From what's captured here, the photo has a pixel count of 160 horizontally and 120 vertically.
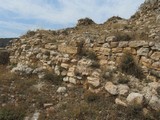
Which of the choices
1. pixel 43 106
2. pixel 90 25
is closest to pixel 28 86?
pixel 43 106

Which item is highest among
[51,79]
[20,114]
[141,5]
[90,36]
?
[141,5]

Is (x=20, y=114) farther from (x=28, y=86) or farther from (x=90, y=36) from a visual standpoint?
(x=90, y=36)

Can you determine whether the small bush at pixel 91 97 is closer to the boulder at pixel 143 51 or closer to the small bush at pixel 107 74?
the small bush at pixel 107 74

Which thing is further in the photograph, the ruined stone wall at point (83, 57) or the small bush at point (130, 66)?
the ruined stone wall at point (83, 57)

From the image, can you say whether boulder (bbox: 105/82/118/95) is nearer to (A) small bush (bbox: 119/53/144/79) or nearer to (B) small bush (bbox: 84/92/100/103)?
(B) small bush (bbox: 84/92/100/103)

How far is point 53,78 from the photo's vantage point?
11062mm

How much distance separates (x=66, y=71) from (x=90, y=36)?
77.6 inches

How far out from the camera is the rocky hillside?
29.1 feet

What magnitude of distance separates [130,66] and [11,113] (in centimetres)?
431

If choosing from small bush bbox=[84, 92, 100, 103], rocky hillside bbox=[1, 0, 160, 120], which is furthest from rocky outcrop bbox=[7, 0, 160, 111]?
small bush bbox=[84, 92, 100, 103]

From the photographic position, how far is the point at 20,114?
8961mm

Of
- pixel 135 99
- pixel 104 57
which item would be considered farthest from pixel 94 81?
pixel 135 99

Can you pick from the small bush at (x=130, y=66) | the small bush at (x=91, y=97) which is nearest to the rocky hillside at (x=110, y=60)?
the small bush at (x=130, y=66)

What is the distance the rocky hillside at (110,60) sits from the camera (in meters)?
8.88
